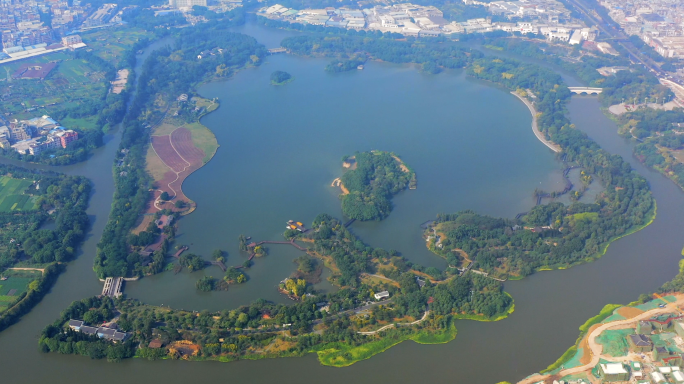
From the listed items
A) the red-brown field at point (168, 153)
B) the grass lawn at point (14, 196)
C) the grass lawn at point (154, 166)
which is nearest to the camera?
the grass lawn at point (14, 196)

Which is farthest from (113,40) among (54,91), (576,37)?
(576,37)

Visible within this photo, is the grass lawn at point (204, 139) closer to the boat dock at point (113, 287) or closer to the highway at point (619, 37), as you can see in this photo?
the boat dock at point (113, 287)

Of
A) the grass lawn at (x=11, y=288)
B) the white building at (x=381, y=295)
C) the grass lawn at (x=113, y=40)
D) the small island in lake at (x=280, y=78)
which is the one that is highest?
the white building at (x=381, y=295)

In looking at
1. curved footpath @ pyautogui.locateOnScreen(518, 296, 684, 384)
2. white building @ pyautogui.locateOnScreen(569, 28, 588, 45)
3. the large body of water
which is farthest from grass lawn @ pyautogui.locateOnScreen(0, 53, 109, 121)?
white building @ pyautogui.locateOnScreen(569, 28, 588, 45)

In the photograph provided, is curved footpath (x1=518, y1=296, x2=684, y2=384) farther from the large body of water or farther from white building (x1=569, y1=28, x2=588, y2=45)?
white building (x1=569, y1=28, x2=588, y2=45)

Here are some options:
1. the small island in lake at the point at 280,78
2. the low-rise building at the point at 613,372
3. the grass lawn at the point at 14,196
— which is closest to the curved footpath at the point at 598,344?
the low-rise building at the point at 613,372

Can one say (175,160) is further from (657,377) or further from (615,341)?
(657,377)

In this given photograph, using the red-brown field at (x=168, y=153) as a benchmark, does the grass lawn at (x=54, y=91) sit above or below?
below
